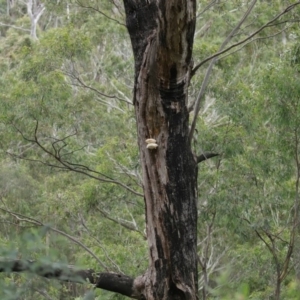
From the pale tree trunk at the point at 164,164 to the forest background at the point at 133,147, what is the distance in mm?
1424

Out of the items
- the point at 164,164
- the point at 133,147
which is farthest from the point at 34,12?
the point at 164,164

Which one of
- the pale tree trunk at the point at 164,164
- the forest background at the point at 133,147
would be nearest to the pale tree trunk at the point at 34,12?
the forest background at the point at 133,147

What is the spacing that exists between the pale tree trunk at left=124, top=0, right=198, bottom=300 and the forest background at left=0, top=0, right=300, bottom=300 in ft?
4.67

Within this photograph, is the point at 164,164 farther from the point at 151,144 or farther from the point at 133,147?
the point at 133,147

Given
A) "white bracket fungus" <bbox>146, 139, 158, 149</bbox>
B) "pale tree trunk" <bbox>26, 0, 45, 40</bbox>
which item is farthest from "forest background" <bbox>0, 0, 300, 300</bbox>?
"pale tree trunk" <bbox>26, 0, 45, 40</bbox>

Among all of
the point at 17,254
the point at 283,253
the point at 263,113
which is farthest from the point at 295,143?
the point at 17,254

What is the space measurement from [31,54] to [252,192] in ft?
12.8

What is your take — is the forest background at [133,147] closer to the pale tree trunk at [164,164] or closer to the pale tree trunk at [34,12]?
the pale tree trunk at [164,164]

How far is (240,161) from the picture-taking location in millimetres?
7609

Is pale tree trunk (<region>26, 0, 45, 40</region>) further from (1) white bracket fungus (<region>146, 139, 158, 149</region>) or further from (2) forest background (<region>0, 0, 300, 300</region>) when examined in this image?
(1) white bracket fungus (<region>146, 139, 158, 149</region>)

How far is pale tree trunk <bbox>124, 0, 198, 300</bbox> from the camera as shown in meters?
3.39

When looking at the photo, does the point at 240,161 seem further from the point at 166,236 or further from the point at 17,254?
the point at 17,254

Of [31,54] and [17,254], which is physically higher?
[31,54]

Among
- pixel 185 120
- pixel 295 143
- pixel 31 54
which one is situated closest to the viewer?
pixel 185 120
